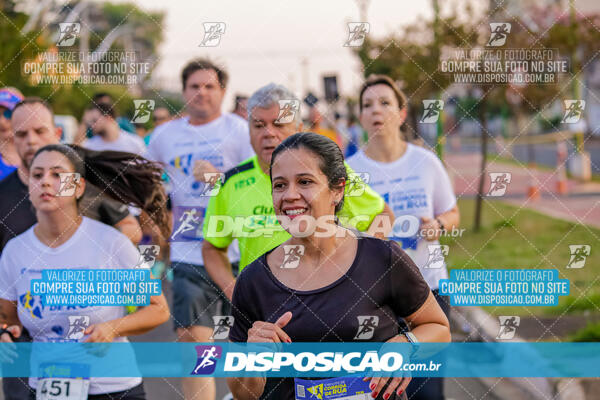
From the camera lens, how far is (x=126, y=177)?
A: 5.02 meters

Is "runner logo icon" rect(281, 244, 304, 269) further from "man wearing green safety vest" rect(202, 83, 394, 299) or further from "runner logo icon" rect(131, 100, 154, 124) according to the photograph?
"runner logo icon" rect(131, 100, 154, 124)

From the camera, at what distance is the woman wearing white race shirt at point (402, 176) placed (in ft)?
17.3

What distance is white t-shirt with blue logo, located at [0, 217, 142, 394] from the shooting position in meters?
4.21

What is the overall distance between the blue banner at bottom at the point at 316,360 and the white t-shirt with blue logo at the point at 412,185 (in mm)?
1009

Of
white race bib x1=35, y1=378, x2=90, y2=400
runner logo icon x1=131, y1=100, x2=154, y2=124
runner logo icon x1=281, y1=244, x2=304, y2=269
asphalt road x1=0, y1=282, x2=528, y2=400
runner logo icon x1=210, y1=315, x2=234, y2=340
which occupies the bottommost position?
asphalt road x1=0, y1=282, x2=528, y2=400

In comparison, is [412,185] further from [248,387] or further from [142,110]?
[248,387]

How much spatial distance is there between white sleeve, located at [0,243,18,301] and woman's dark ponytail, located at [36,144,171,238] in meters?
0.58

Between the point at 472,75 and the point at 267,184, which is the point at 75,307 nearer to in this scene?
the point at 267,184

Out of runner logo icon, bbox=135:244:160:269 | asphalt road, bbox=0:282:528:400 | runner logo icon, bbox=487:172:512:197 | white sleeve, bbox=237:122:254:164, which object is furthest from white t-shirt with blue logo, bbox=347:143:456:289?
runner logo icon, bbox=135:244:160:269

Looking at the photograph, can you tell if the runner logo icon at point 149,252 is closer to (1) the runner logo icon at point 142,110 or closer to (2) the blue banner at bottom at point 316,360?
(2) the blue banner at bottom at point 316,360

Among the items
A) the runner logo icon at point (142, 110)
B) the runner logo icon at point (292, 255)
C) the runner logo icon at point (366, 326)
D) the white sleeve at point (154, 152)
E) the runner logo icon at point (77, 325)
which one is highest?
the runner logo icon at point (142, 110)

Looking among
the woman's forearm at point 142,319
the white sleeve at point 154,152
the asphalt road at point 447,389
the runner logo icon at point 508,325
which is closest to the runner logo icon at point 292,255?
the woman's forearm at point 142,319

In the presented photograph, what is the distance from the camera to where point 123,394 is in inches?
164

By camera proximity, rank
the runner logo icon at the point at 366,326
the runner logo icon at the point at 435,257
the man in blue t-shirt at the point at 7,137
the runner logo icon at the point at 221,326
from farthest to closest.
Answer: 1. the man in blue t-shirt at the point at 7,137
2. the runner logo icon at the point at 435,257
3. the runner logo icon at the point at 221,326
4. the runner logo icon at the point at 366,326
